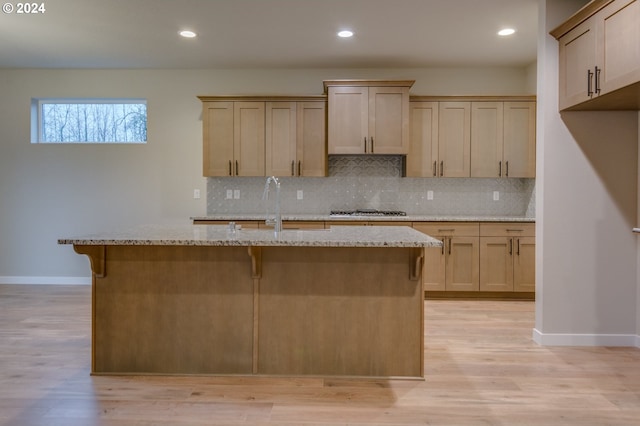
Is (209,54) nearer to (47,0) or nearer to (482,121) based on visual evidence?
(47,0)

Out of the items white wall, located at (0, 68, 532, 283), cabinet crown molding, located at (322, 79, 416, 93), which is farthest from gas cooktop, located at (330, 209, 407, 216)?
white wall, located at (0, 68, 532, 283)

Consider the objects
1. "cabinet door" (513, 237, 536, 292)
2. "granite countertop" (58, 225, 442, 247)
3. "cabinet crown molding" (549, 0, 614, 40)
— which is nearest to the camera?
"granite countertop" (58, 225, 442, 247)

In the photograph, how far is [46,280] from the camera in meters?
5.20

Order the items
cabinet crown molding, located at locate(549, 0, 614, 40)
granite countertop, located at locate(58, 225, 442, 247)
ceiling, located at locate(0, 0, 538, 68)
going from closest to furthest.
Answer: granite countertop, located at locate(58, 225, 442, 247) < cabinet crown molding, located at locate(549, 0, 614, 40) < ceiling, located at locate(0, 0, 538, 68)

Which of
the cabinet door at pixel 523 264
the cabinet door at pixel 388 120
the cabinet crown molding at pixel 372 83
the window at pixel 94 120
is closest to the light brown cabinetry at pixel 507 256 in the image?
the cabinet door at pixel 523 264


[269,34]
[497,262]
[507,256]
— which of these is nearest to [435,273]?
[497,262]

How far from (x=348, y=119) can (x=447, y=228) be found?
5.18ft

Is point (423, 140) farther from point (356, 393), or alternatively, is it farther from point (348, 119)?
point (356, 393)

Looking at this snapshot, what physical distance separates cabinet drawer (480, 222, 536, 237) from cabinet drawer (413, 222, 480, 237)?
115 millimetres

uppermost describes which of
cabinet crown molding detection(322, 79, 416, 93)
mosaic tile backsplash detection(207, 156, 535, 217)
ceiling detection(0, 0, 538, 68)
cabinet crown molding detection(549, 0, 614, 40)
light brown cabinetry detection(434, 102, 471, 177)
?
ceiling detection(0, 0, 538, 68)

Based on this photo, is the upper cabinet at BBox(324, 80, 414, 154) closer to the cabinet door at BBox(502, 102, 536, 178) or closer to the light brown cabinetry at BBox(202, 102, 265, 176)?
the light brown cabinetry at BBox(202, 102, 265, 176)

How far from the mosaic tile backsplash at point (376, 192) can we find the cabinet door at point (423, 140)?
29cm

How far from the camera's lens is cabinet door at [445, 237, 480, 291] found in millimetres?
4527

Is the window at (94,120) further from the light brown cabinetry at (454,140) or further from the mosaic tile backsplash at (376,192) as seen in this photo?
the light brown cabinetry at (454,140)
